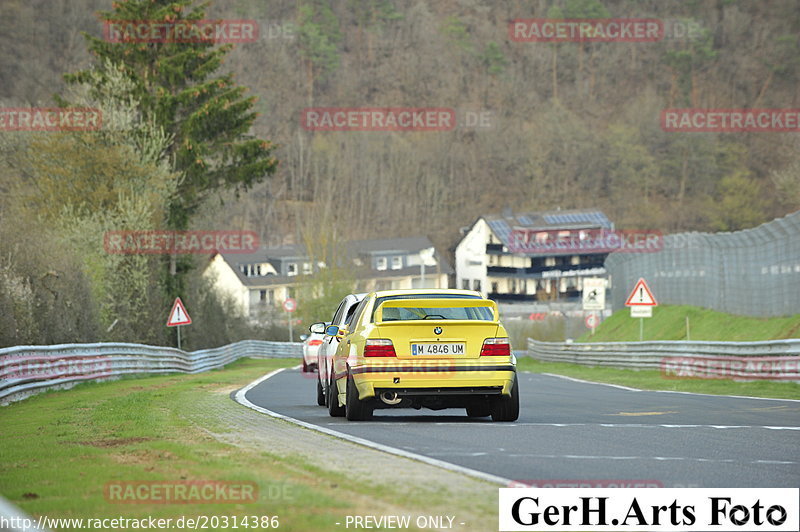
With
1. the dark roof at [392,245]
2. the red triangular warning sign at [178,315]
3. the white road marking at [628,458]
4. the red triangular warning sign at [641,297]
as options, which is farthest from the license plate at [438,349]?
the dark roof at [392,245]

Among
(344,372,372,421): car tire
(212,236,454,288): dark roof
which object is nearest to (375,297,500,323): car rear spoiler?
(344,372,372,421): car tire

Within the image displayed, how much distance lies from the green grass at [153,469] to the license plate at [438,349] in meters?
2.03

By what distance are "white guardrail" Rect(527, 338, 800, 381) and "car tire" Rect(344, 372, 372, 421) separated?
11.1 meters

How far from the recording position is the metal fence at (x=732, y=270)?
30016 mm

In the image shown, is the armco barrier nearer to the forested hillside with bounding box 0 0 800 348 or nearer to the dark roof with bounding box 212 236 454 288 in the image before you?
the dark roof with bounding box 212 236 454 288

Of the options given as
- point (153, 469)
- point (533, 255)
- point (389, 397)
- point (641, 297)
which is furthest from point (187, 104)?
point (533, 255)

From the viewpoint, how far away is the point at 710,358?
92.8ft

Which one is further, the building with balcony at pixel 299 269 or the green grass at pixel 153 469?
the building with balcony at pixel 299 269

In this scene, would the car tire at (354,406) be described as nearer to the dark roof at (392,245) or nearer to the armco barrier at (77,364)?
the armco barrier at (77,364)

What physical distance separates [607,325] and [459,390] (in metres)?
44.3

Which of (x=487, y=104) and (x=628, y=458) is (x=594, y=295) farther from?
(x=487, y=104)

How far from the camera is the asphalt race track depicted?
9328mm

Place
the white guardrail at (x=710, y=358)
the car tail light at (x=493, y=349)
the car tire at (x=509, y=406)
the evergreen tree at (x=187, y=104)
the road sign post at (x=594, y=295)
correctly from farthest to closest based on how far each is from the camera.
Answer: the road sign post at (x=594, y=295)
the evergreen tree at (x=187, y=104)
the white guardrail at (x=710, y=358)
the car tire at (x=509, y=406)
the car tail light at (x=493, y=349)

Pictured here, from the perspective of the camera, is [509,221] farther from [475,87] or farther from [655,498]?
[655,498]
